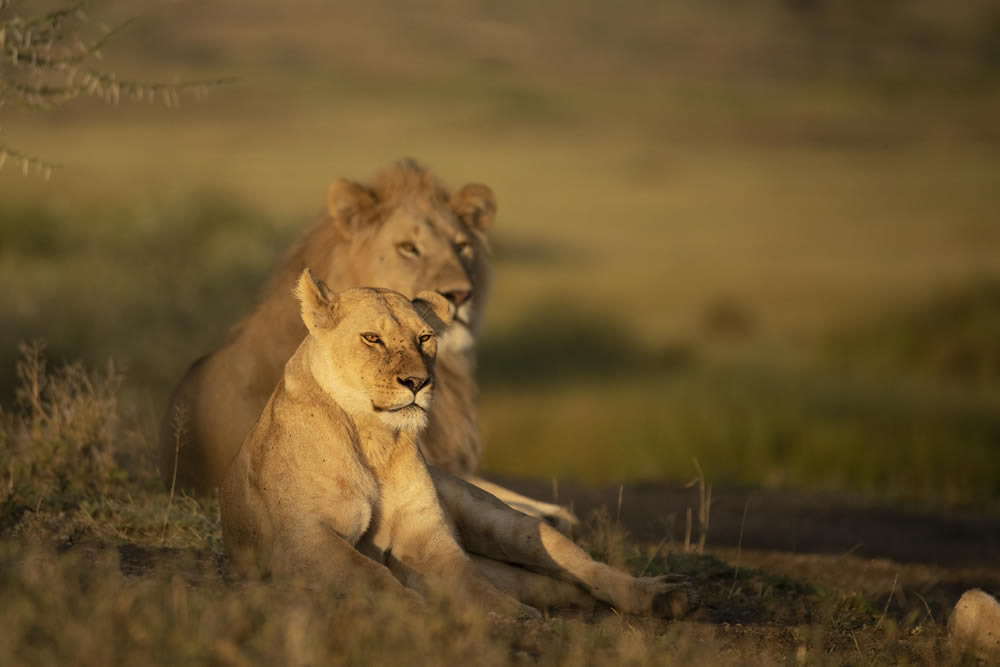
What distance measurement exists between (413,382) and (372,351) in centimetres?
18

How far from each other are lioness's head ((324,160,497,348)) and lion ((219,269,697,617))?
1745 mm

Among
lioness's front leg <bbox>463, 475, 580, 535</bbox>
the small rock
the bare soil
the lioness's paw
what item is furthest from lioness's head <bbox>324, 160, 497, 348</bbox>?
the small rock

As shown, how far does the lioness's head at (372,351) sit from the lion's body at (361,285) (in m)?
1.65

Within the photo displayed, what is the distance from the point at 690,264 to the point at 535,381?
375 inches

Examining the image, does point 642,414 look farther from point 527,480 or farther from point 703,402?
point 527,480

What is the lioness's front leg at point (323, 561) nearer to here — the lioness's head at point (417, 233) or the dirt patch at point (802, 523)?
the lioness's head at point (417, 233)

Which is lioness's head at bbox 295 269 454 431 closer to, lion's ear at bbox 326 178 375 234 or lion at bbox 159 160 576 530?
lion at bbox 159 160 576 530

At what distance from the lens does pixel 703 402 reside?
1700 centimetres

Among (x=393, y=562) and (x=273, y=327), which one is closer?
(x=393, y=562)

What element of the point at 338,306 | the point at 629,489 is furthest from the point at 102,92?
the point at 629,489

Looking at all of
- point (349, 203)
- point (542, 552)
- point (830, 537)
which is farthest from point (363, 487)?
point (830, 537)

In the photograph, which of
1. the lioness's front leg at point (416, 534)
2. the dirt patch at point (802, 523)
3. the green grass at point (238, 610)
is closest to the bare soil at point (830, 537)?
the dirt patch at point (802, 523)

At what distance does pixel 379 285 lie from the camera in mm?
6957

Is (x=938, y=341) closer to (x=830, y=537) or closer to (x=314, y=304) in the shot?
(x=830, y=537)
